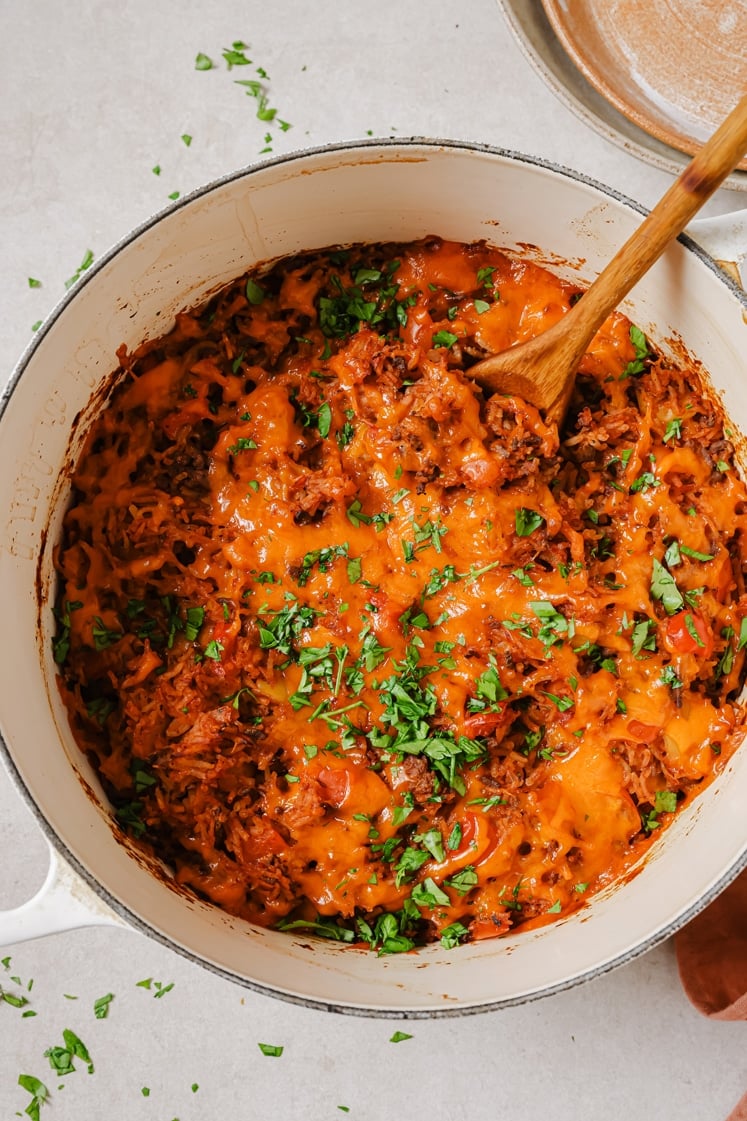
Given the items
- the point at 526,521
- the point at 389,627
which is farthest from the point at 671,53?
the point at 389,627

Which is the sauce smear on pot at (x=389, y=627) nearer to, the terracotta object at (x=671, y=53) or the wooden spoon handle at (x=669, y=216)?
the wooden spoon handle at (x=669, y=216)

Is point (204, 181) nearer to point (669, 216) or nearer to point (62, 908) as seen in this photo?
point (669, 216)

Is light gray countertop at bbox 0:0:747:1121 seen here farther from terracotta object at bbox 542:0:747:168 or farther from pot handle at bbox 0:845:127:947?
pot handle at bbox 0:845:127:947

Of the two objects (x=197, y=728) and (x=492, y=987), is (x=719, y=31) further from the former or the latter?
(x=492, y=987)

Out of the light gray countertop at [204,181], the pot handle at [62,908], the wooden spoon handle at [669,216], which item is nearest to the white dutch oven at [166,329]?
the pot handle at [62,908]

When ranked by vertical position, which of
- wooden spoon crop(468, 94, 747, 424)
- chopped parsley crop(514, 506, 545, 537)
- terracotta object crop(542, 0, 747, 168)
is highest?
terracotta object crop(542, 0, 747, 168)

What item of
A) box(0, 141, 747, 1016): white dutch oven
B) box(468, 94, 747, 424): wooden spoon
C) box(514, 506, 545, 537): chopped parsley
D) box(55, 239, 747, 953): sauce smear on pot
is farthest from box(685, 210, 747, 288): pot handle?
box(514, 506, 545, 537): chopped parsley
